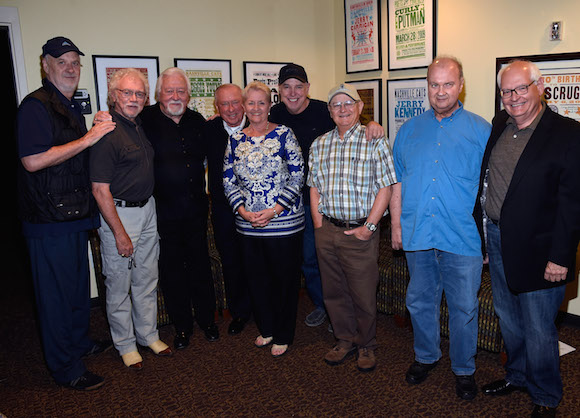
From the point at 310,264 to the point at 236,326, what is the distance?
674 mm

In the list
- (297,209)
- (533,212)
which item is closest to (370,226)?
(297,209)

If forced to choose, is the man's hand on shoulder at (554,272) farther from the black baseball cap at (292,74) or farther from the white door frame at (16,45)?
the white door frame at (16,45)

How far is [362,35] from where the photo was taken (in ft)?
14.3

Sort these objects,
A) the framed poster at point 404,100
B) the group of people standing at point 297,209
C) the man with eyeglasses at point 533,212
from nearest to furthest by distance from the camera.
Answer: the man with eyeglasses at point 533,212
the group of people standing at point 297,209
the framed poster at point 404,100

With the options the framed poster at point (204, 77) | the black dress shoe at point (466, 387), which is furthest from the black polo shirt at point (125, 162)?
the black dress shoe at point (466, 387)

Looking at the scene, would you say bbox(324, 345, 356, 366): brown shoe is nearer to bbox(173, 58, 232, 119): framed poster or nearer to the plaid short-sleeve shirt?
the plaid short-sleeve shirt

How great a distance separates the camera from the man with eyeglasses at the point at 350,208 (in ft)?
8.31

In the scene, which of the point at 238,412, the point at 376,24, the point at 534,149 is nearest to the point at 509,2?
the point at 376,24

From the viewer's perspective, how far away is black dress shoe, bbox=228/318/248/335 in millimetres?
3312

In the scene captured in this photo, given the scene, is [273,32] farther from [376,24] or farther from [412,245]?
[412,245]

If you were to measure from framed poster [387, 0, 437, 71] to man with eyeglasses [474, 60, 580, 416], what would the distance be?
165 cm

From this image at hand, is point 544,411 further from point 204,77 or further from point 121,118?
point 204,77

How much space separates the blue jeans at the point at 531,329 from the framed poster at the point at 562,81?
1.21 m

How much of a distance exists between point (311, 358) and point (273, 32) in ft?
9.76
